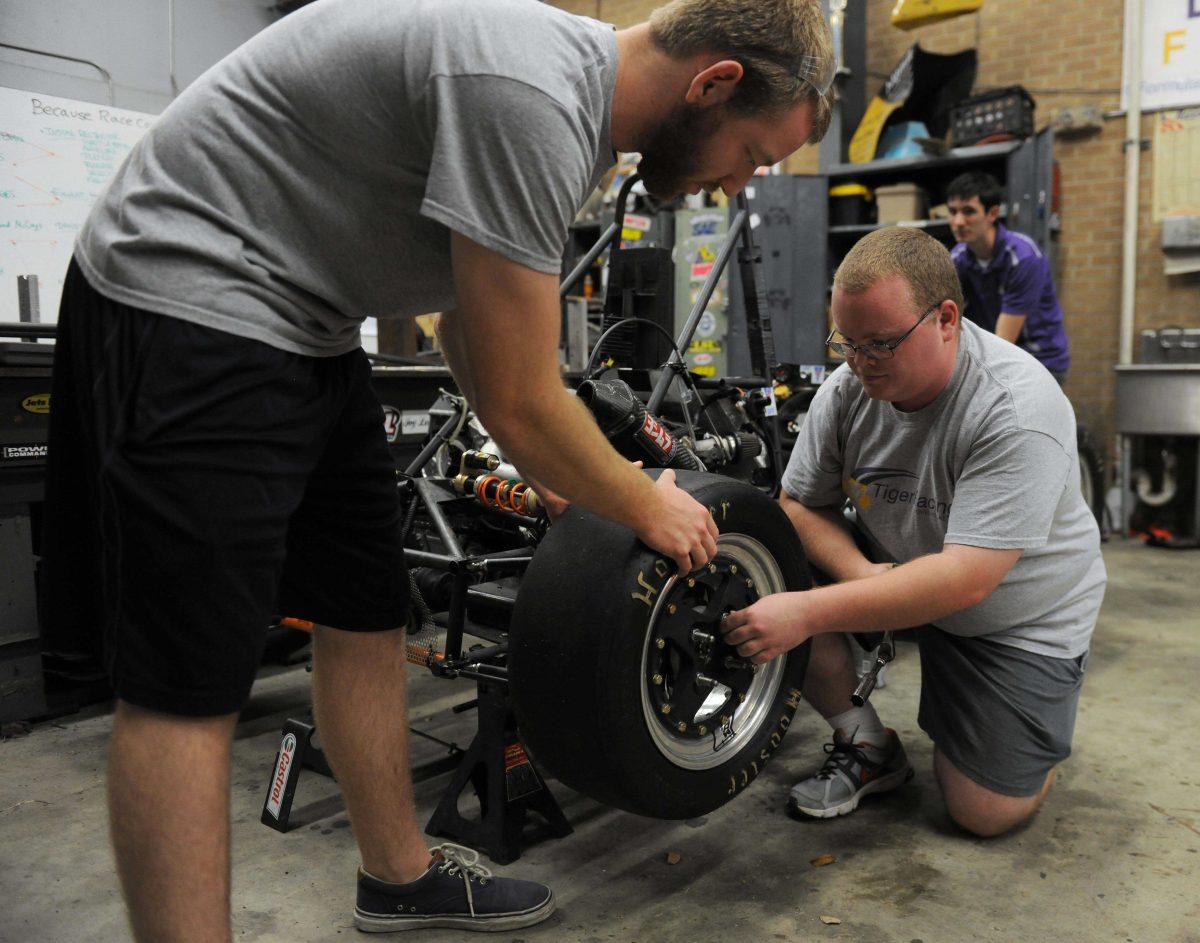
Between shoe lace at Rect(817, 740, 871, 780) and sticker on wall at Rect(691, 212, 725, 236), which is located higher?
sticker on wall at Rect(691, 212, 725, 236)

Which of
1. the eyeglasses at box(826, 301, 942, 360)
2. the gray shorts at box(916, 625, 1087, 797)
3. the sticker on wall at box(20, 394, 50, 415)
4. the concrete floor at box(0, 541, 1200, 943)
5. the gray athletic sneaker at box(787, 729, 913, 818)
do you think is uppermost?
the eyeglasses at box(826, 301, 942, 360)

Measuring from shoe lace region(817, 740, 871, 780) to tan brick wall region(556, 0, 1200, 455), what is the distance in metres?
4.18

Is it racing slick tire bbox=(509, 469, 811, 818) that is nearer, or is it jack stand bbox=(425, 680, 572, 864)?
racing slick tire bbox=(509, 469, 811, 818)

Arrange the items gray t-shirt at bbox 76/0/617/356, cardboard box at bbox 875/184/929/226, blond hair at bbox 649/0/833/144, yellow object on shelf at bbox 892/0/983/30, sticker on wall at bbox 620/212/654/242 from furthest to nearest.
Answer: cardboard box at bbox 875/184/929/226 < yellow object on shelf at bbox 892/0/983/30 < sticker on wall at bbox 620/212/654/242 < blond hair at bbox 649/0/833/144 < gray t-shirt at bbox 76/0/617/356

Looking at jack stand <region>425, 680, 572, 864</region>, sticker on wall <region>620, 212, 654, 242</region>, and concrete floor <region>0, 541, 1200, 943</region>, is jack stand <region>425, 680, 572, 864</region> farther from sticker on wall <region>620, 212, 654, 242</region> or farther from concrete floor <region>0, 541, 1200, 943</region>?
sticker on wall <region>620, 212, 654, 242</region>

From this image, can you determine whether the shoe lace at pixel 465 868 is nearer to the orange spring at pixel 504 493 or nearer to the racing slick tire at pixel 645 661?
the racing slick tire at pixel 645 661

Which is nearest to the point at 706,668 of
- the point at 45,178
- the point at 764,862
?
the point at 764,862

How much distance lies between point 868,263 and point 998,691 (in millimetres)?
794

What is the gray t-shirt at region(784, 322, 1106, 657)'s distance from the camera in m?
1.53

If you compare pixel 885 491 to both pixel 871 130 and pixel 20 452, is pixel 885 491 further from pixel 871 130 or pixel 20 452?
pixel 871 130

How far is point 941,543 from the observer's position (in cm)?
173

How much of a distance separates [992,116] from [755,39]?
469cm

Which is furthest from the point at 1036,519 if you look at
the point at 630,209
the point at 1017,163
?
the point at 630,209

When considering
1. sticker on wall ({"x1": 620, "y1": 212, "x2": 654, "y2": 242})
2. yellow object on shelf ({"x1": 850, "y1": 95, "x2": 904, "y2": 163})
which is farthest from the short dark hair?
yellow object on shelf ({"x1": 850, "y1": 95, "x2": 904, "y2": 163})
